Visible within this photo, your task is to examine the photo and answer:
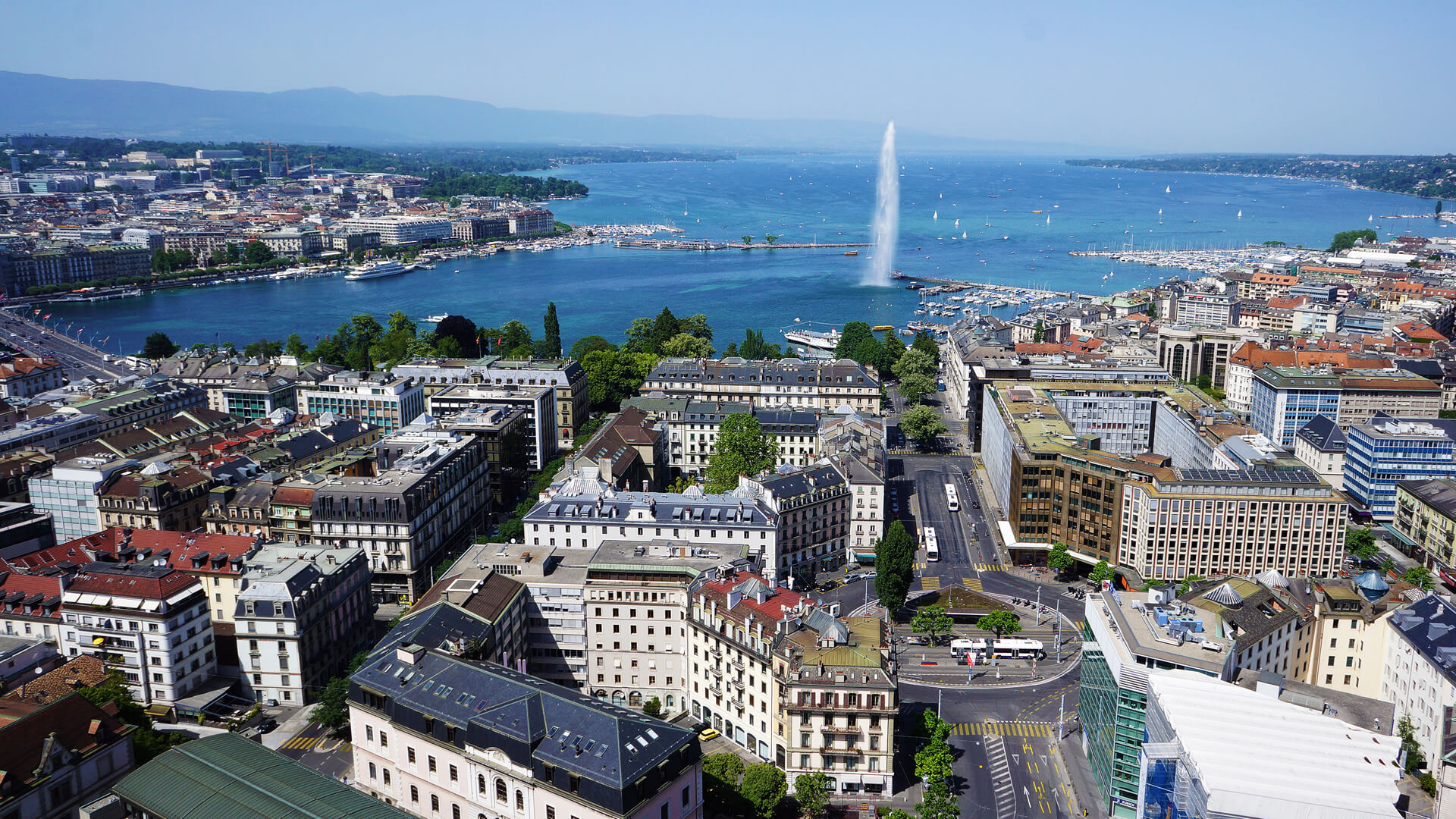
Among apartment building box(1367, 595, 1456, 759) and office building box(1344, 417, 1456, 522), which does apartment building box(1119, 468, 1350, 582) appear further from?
office building box(1344, 417, 1456, 522)

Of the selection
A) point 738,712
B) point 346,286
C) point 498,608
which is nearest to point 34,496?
point 498,608

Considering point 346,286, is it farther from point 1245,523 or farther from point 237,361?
point 1245,523

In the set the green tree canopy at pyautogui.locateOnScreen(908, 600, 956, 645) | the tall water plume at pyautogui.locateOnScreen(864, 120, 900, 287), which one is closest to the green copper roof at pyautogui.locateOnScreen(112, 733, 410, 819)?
the green tree canopy at pyautogui.locateOnScreen(908, 600, 956, 645)

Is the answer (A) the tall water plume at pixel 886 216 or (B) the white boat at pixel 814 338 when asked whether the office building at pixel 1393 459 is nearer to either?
(B) the white boat at pixel 814 338

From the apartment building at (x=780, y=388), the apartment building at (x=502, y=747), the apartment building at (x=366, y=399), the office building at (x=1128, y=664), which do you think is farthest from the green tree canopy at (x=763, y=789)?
the apartment building at (x=366, y=399)

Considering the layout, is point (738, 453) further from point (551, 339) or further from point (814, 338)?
point (814, 338)
